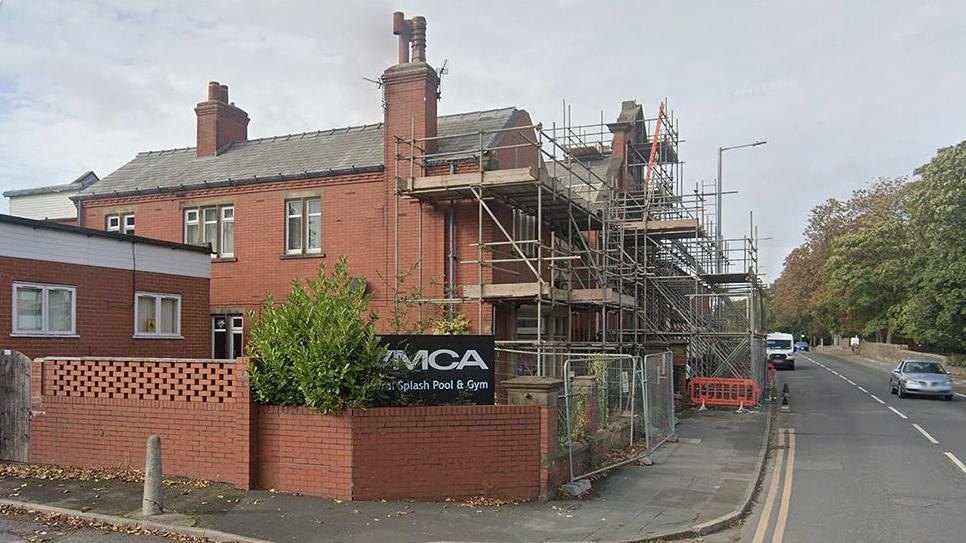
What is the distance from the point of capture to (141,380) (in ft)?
35.0

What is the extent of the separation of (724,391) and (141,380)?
17065 mm

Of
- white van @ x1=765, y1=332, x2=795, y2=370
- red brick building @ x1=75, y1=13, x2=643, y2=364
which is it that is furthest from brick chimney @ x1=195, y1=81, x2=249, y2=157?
white van @ x1=765, y1=332, x2=795, y2=370

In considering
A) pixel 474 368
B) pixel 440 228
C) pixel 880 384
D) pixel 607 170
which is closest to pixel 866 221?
pixel 880 384

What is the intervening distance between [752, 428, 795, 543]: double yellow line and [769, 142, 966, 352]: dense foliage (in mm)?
23870

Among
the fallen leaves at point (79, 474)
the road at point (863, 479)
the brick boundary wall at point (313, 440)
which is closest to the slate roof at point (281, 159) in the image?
the brick boundary wall at point (313, 440)

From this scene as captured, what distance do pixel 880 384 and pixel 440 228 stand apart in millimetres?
25683

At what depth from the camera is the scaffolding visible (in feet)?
58.9

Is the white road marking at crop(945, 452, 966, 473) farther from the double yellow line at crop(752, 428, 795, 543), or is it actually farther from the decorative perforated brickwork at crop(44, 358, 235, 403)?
the decorative perforated brickwork at crop(44, 358, 235, 403)

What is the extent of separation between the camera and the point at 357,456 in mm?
9406

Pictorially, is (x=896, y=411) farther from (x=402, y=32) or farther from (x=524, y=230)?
(x=402, y=32)

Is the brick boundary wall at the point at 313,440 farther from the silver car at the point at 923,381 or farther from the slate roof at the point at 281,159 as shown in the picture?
the silver car at the point at 923,381

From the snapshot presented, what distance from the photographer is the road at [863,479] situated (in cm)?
908

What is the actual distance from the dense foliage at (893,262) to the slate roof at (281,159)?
80.2ft

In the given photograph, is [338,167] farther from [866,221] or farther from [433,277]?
[866,221]
